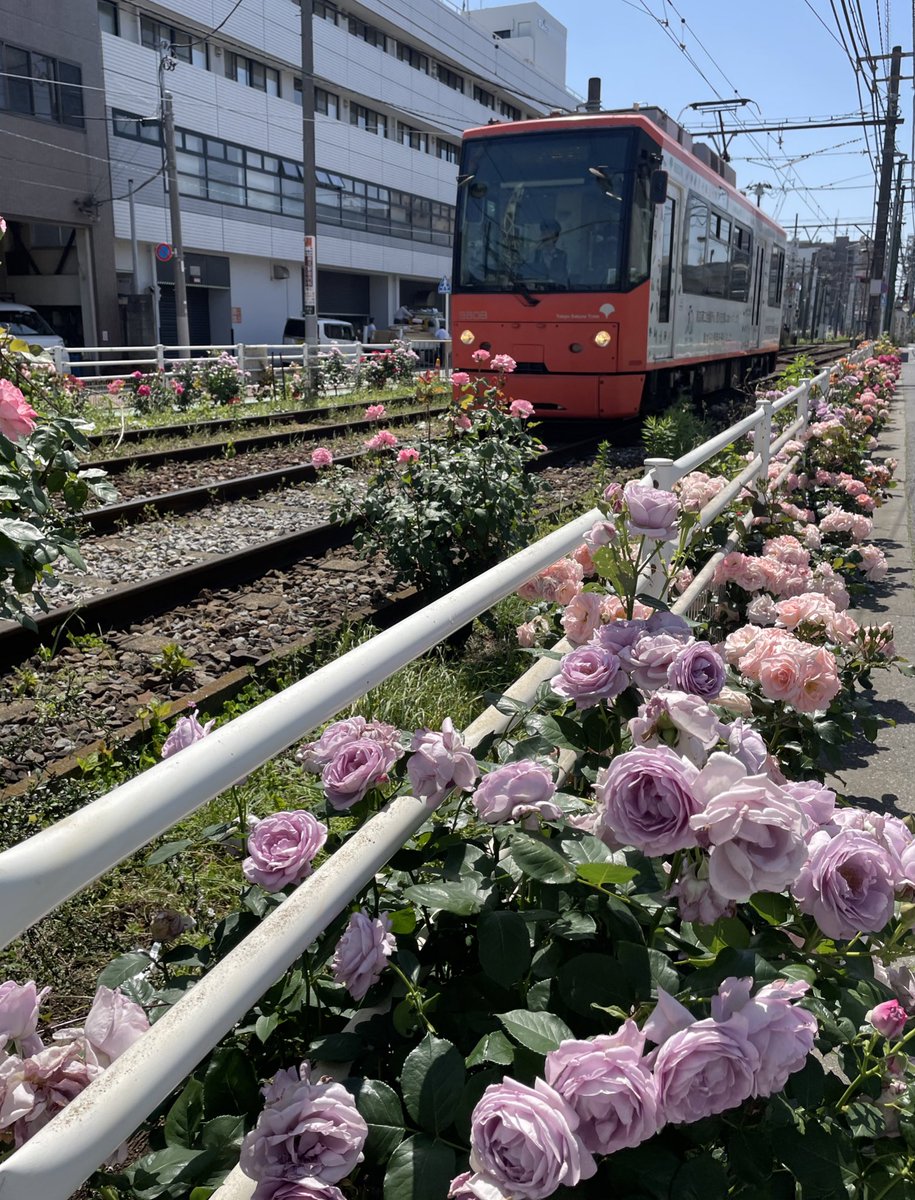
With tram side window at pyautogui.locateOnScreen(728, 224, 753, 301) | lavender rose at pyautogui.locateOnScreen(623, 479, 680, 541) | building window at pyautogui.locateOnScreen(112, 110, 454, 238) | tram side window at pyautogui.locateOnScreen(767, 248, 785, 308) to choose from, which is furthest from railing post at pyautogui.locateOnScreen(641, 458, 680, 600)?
building window at pyautogui.locateOnScreen(112, 110, 454, 238)

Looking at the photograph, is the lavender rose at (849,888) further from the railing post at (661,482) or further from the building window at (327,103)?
the building window at (327,103)

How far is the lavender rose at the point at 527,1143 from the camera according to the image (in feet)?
3.49

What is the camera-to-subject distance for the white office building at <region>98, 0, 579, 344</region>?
34438 millimetres

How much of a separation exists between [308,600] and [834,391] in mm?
6725

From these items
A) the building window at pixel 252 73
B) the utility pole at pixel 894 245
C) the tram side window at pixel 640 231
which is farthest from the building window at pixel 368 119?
the tram side window at pixel 640 231

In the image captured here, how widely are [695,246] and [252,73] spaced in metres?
31.8

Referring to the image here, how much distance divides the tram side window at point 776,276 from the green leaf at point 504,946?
74.6ft

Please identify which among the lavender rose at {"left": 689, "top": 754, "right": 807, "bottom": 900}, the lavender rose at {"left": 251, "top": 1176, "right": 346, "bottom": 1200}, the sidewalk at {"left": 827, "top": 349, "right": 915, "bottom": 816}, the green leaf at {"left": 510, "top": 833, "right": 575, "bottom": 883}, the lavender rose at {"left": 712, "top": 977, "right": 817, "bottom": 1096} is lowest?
the sidewalk at {"left": 827, "top": 349, "right": 915, "bottom": 816}

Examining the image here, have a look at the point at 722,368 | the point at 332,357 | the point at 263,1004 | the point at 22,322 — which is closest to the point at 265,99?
the point at 22,322

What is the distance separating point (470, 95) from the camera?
55.9 m

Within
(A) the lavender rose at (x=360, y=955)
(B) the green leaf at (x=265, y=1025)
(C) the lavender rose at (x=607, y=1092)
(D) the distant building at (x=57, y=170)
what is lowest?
(B) the green leaf at (x=265, y=1025)

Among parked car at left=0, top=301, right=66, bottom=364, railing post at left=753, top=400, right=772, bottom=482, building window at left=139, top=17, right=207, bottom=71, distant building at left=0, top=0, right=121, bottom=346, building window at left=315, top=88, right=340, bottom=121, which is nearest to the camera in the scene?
railing post at left=753, top=400, right=772, bottom=482

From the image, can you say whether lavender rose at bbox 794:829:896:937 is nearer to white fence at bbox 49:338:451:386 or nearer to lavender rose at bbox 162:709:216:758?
lavender rose at bbox 162:709:216:758

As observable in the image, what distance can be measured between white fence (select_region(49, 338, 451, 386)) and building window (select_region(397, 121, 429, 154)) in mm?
19463
